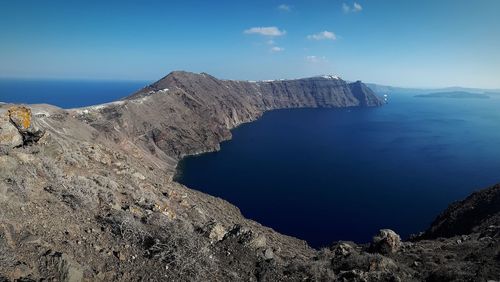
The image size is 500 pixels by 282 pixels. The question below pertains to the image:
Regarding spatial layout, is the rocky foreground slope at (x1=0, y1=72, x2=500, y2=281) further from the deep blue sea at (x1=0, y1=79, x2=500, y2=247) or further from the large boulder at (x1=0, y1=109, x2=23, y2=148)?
the deep blue sea at (x1=0, y1=79, x2=500, y2=247)

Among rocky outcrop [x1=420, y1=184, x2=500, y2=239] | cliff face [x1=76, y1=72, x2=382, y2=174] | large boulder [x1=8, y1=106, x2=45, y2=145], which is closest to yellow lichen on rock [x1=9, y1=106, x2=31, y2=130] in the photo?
large boulder [x1=8, y1=106, x2=45, y2=145]

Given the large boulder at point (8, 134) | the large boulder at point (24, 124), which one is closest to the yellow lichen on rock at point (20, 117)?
the large boulder at point (24, 124)

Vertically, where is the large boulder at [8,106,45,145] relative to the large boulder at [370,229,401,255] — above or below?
above

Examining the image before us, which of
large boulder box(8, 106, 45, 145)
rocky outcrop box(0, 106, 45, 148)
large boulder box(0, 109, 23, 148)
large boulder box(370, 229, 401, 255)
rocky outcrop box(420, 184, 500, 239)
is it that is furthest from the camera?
rocky outcrop box(420, 184, 500, 239)

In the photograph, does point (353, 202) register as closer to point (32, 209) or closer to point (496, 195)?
point (496, 195)

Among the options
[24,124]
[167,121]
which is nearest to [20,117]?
[24,124]

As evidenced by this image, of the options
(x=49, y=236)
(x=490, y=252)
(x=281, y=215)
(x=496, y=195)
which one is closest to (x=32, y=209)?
(x=49, y=236)

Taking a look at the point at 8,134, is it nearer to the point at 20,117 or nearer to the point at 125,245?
the point at 20,117

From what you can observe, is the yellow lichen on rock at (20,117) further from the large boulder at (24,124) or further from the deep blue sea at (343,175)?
the deep blue sea at (343,175)
